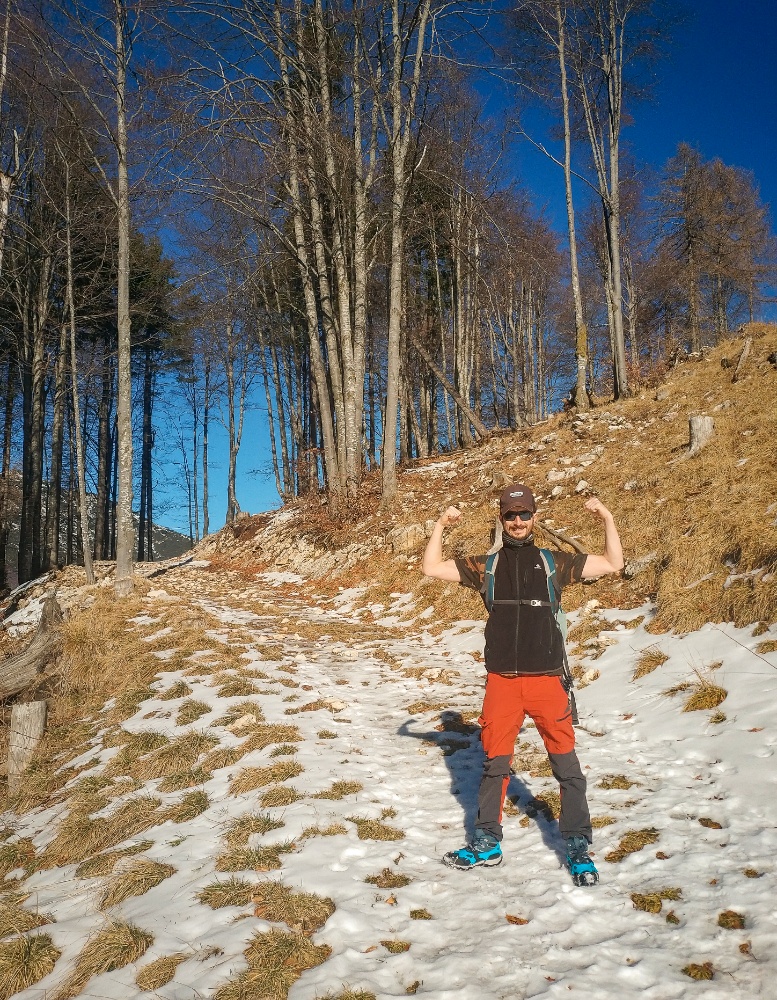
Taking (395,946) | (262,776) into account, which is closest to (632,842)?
(395,946)

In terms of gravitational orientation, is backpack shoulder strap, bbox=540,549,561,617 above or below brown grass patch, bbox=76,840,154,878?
above

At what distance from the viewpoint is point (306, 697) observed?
6.31m

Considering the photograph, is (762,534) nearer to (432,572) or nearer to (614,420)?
(432,572)

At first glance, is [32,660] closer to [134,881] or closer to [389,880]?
[134,881]

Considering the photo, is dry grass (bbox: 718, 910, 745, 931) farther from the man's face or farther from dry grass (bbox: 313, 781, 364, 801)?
dry grass (bbox: 313, 781, 364, 801)

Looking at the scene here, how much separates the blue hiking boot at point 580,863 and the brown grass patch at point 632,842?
23 cm

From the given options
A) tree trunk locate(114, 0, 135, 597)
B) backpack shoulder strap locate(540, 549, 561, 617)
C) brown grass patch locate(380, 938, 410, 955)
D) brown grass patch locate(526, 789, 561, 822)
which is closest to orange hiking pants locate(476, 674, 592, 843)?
backpack shoulder strap locate(540, 549, 561, 617)

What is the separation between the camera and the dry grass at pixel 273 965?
2.44 m

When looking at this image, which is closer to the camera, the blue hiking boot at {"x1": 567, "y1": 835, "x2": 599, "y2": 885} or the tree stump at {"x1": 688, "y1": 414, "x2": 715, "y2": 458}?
the blue hiking boot at {"x1": 567, "y1": 835, "x2": 599, "y2": 885}

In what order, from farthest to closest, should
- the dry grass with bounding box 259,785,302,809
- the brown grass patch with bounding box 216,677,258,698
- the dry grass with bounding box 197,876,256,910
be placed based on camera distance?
the brown grass patch with bounding box 216,677,258,698, the dry grass with bounding box 259,785,302,809, the dry grass with bounding box 197,876,256,910

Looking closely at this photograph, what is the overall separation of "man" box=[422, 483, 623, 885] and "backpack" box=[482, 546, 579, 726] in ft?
0.08

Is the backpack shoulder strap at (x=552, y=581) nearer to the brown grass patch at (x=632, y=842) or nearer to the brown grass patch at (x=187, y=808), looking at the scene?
the brown grass patch at (x=632, y=842)

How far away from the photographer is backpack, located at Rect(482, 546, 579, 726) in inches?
134

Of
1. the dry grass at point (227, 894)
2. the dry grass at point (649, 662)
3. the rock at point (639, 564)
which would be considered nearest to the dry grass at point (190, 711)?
the dry grass at point (227, 894)
